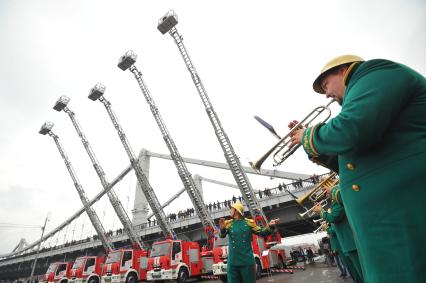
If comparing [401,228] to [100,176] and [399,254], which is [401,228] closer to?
[399,254]

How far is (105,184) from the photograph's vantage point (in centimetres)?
2723

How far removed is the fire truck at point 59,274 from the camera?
1839cm

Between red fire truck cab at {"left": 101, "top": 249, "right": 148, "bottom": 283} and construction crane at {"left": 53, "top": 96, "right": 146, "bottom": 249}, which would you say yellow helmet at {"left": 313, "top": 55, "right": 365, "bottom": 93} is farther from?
construction crane at {"left": 53, "top": 96, "right": 146, "bottom": 249}

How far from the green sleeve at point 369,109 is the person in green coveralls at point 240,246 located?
360cm

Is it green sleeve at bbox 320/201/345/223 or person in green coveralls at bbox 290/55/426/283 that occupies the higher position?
green sleeve at bbox 320/201/345/223

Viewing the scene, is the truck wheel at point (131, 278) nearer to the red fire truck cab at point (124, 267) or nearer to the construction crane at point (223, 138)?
the red fire truck cab at point (124, 267)

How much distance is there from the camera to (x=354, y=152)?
1.40 meters

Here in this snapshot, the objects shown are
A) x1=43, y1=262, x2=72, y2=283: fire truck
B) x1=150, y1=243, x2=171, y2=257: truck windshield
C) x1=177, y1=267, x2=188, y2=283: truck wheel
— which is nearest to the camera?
x1=177, y1=267, x2=188, y2=283: truck wheel

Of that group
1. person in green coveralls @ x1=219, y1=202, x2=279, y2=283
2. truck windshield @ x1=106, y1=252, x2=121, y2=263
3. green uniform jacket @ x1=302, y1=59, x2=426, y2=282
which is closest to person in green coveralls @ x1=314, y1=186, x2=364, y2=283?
person in green coveralls @ x1=219, y1=202, x2=279, y2=283

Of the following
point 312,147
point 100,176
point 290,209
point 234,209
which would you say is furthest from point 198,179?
point 312,147

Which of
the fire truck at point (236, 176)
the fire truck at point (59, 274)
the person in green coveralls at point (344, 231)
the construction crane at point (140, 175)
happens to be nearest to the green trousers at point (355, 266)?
the person in green coveralls at point (344, 231)

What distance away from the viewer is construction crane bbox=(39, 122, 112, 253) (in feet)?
85.1

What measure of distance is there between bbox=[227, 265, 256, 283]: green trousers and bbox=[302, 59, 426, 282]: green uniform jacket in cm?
332

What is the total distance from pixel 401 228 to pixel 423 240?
3.5 inches
